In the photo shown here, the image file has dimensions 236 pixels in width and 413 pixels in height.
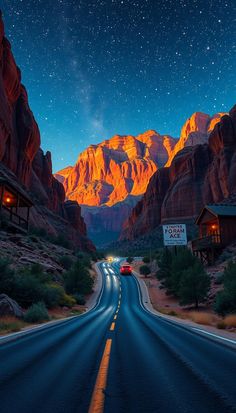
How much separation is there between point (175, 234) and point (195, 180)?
5143 cm

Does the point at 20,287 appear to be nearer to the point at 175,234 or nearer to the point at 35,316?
the point at 35,316

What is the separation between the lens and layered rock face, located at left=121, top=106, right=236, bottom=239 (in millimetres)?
74688

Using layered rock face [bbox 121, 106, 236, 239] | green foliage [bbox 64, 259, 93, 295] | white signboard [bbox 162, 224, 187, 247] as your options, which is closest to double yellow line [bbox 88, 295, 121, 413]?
green foliage [bbox 64, 259, 93, 295]

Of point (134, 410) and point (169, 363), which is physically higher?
point (134, 410)

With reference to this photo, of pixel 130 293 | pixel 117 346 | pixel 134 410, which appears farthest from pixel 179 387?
pixel 130 293

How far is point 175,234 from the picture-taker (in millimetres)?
42938

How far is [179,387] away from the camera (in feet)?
10.5

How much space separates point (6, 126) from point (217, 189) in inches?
2389

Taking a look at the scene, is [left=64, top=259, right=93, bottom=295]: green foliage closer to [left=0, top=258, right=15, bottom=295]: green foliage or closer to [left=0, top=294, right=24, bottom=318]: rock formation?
[left=0, top=258, right=15, bottom=295]: green foliage

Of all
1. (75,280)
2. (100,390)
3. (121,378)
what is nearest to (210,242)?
(75,280)

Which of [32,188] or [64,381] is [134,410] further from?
[32,188]

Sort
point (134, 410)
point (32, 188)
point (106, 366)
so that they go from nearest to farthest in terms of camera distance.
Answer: point (134, 410) → point (106, 366) → point (32, 188)

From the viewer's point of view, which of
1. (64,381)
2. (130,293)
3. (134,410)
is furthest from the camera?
(130,293)

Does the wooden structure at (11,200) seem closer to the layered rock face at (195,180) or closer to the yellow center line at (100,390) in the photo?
the yellow center line at (100,390)
